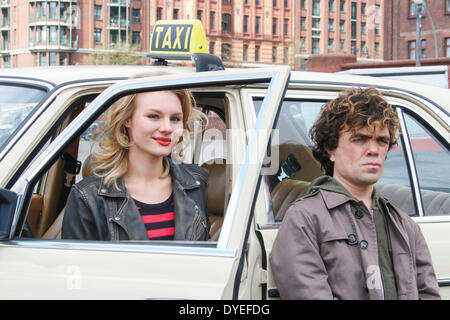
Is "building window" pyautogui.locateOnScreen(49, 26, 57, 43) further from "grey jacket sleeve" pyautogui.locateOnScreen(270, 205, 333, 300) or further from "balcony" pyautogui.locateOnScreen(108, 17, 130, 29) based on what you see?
"grey jacket sleeve" pyautogui.locateOnScreen(270, 205, 333, 300)

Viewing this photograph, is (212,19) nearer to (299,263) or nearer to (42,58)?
(42,58)

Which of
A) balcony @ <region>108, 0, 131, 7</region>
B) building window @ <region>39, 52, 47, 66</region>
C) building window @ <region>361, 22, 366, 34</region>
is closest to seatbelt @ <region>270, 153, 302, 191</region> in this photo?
balcony @ <region>108, 0, 131, 7</region>

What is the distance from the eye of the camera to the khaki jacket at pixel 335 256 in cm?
194

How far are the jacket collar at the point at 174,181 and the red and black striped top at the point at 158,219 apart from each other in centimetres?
9

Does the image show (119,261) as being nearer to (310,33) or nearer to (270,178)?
(270,178)

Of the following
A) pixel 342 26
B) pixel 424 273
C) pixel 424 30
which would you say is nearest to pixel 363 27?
pixel 342 26

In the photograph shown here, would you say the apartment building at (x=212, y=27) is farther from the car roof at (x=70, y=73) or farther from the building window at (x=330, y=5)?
Answer: the car roof at (x=70, y=73)

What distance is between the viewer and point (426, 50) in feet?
173

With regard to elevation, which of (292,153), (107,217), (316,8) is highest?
(316,8)

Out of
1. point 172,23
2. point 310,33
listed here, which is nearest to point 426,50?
point 310,33

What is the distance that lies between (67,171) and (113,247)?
141cm

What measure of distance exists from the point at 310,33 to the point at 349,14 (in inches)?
238

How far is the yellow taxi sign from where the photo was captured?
2.92 m

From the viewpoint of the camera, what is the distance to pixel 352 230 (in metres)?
2.03
